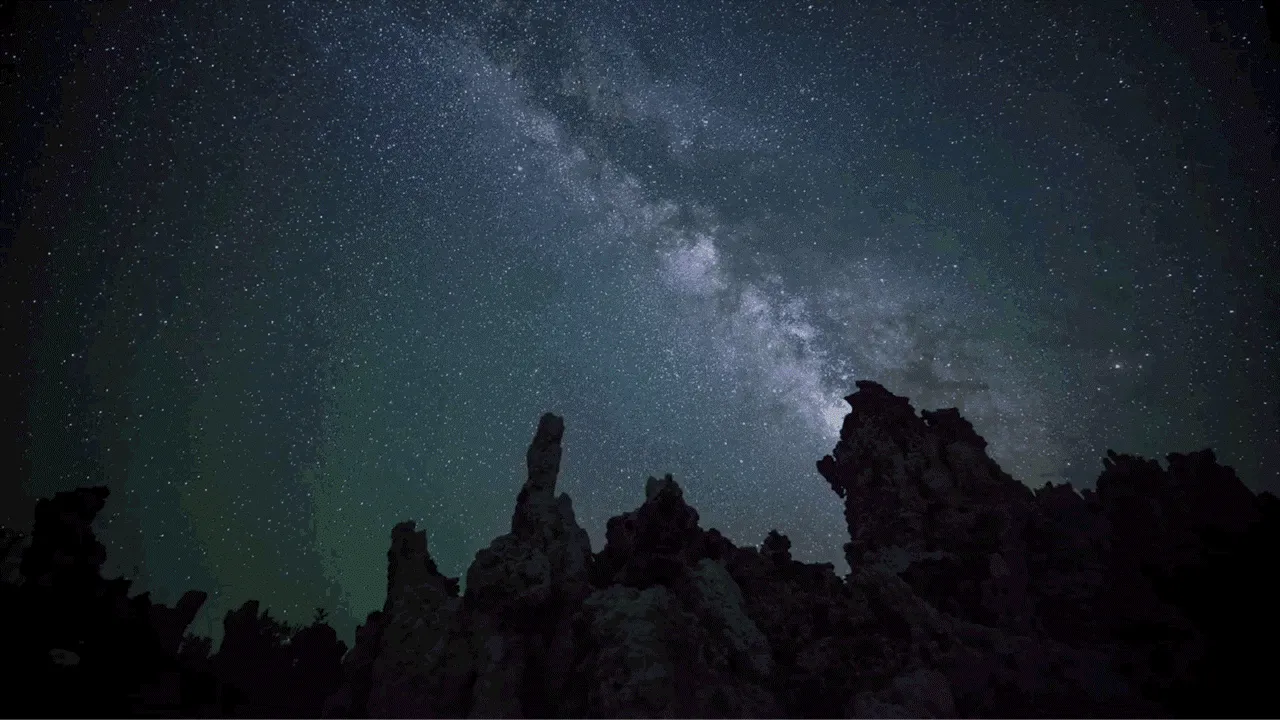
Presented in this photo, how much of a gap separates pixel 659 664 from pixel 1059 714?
1808 cm

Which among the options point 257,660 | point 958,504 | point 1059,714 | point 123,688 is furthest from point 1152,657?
point 257,660

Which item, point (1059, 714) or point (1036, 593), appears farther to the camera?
point (1036, 593)

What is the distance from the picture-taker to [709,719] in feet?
63.8

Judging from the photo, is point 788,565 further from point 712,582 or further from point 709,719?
point 709,719

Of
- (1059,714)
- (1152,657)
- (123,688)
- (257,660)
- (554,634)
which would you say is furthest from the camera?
(257,660)

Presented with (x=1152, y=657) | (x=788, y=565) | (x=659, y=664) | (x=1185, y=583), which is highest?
(x=788, y=565)

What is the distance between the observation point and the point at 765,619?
25.6m

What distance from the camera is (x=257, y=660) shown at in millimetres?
33656

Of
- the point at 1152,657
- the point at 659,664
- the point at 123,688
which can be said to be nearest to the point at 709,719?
the point at 659,664

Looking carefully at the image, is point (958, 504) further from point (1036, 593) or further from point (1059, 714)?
point (1059, 714)

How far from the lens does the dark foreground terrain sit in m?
13.4

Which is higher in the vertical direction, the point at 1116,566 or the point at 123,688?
the point at 1116,566

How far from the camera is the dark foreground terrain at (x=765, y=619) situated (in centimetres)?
1339

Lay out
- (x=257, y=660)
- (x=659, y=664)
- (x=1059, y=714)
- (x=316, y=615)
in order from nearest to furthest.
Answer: (x=659, y=664)
(x=1059, y=714)
(x=257, y=660)
(x=316, y=615)
